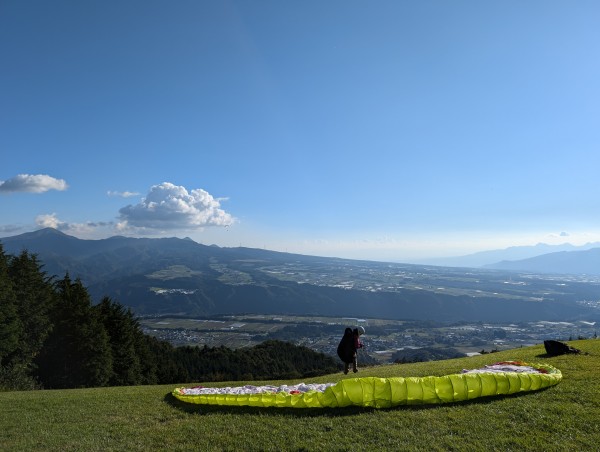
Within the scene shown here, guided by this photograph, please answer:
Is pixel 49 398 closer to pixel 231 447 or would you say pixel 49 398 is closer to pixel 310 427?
pixel 231 447

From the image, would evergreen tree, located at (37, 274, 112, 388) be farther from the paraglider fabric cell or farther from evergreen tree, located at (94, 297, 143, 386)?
the paraglider fabric cell

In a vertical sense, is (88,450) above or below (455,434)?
below

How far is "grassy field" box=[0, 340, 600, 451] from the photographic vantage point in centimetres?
996

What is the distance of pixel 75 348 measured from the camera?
43594mm

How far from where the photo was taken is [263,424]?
11.8 metres

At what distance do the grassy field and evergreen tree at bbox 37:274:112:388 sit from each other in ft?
106

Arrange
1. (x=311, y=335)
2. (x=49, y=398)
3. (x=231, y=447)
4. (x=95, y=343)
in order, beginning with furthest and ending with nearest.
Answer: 1. (x=311, y=335)
2. (x=95, y=343)
3. (x=49, y=398)
4. (x=231, y=447)

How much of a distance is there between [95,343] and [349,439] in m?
43.2

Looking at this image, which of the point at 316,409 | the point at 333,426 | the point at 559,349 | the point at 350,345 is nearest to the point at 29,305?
the point at 350,345

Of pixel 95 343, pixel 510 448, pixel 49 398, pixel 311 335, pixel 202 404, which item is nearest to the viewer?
pixel 510 448

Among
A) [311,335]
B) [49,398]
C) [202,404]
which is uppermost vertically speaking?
[202,404]

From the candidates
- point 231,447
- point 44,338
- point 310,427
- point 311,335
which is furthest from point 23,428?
point 311,335

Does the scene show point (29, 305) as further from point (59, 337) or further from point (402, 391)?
point (402, 391)

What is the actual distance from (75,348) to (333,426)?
43.1 metres
